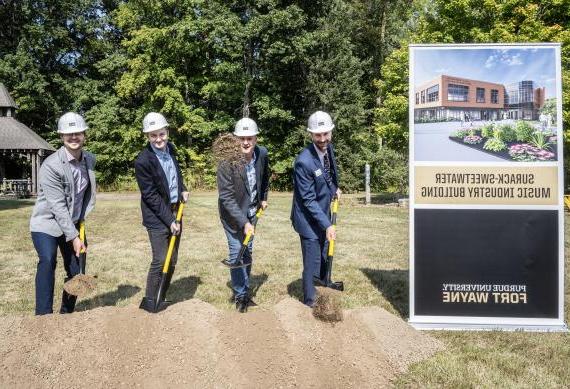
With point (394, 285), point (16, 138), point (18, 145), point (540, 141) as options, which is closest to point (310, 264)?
point (394, 285)

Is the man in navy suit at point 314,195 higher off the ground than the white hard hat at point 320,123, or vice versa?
the white hard hat at point 320,123

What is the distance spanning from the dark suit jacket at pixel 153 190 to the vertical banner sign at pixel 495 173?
2492mm

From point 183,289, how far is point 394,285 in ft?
9.67

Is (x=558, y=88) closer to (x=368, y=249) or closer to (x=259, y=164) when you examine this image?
(x=259, y=164)

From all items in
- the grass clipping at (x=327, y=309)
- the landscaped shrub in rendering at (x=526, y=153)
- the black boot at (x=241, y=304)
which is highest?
the landscaped shrub in rendering at (x=526, y=153)

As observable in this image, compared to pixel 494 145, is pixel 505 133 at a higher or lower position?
higher

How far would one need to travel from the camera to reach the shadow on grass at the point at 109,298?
20.7ft

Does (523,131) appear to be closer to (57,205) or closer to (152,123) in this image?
(152,123)

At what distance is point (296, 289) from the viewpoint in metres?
6.92

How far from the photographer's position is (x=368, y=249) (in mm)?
10133

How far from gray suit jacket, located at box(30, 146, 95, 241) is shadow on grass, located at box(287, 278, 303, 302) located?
9.57 ft

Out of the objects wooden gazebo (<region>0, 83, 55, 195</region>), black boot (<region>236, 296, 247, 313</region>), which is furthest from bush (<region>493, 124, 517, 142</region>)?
wooden gazebo (<region>0, 83, 55, 195</region>)

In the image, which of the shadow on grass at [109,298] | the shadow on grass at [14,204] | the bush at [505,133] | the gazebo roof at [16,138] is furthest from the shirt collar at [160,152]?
the gazebo roof at [16,138]

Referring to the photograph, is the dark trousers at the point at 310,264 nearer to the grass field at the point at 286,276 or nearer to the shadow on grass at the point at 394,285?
the grass field at the point at 286,276
